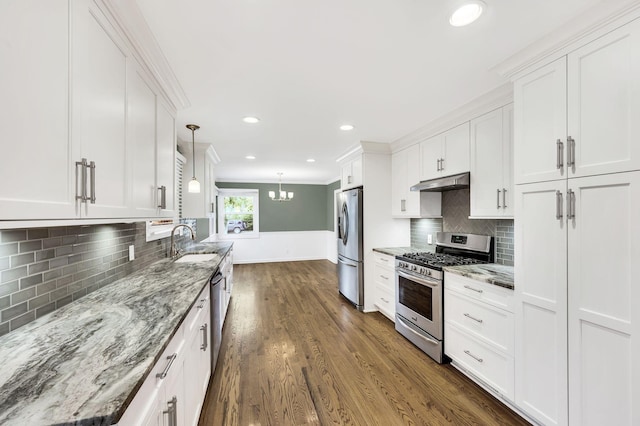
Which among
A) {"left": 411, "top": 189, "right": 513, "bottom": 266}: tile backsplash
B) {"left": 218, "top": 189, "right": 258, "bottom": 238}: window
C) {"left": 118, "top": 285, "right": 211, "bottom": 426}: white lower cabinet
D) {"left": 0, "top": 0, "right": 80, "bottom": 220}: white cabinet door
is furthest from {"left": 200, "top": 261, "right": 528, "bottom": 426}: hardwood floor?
{"left": 218, "top": 189, "right": 258, "bottom": 238}: window

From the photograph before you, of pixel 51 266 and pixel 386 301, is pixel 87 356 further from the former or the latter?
pixel 386 301

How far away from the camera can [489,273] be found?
2.18 m

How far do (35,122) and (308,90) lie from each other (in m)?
1.75

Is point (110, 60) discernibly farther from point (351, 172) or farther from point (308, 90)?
point (351, 172)

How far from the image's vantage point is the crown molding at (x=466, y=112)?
2.21 metres

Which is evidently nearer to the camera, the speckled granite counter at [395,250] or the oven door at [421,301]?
the oven door at [421,301]

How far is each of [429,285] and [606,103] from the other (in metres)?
1.83

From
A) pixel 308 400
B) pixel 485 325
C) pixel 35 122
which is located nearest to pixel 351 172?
pixel 485 325

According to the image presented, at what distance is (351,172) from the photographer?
4.32 m

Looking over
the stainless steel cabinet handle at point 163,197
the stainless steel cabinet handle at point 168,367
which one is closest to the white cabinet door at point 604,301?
the stainless steel cabinet handle at point 168,367

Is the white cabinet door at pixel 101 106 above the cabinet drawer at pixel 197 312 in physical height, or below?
above

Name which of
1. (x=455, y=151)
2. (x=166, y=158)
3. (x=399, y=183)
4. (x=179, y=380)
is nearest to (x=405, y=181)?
(x=399, y=183)

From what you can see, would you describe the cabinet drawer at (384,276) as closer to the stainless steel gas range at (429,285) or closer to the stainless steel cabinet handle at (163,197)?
the stainless steel gas range at (429,285)

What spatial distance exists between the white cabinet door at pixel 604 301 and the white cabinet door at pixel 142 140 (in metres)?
2.46
